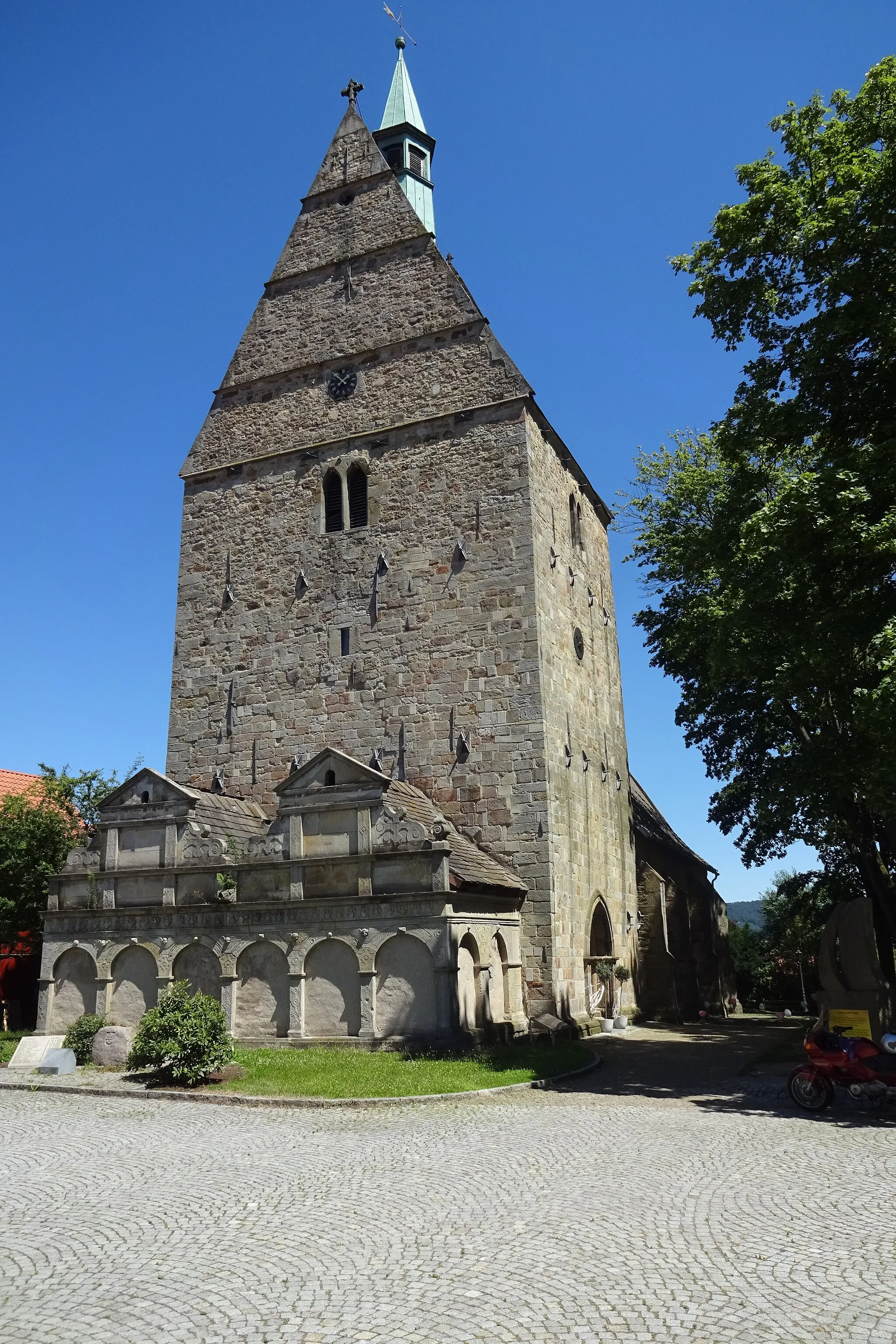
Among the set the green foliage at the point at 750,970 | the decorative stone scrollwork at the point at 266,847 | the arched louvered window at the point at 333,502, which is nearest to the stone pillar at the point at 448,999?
the decorative stone scrollwork at the point at 266,847

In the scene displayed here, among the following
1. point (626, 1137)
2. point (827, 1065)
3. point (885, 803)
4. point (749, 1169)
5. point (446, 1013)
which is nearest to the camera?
point (749, 1169)

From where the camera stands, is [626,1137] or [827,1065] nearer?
[626,1137]

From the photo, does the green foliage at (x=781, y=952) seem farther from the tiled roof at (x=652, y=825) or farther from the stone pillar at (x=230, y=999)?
the stone pillar at (x=230, y=999)

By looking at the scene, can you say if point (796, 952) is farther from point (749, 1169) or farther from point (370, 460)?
point (749, 1169)

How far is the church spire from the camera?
32.0 m

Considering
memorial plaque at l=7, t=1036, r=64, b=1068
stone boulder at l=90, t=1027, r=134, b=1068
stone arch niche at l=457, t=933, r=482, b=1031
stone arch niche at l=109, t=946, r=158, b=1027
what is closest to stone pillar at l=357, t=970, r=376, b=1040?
stone arch niche at l=457, t=933, r=482, b=1031

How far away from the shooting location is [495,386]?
21.6 m

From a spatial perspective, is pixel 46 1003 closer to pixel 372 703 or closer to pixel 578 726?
pixel 372 703

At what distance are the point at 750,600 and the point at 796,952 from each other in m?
27.6

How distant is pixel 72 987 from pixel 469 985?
7841 mm

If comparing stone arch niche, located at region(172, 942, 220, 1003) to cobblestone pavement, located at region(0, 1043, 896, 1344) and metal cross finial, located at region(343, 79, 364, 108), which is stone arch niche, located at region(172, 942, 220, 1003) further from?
metal cross finial, located at region(343, 79, 364, 108)

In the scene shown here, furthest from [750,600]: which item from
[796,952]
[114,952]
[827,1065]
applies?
[796,952]

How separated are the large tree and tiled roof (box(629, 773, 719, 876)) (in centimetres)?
1039

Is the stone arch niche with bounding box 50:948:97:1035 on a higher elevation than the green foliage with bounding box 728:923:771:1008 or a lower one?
higher
